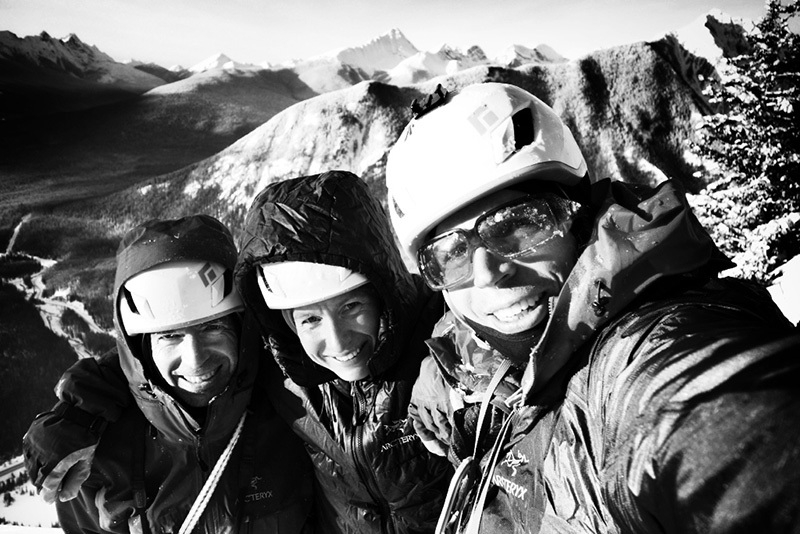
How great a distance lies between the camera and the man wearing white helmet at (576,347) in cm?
66

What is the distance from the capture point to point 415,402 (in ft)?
5.93

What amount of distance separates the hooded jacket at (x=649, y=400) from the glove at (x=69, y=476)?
190 cm

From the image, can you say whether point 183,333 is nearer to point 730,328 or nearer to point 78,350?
point 730,328

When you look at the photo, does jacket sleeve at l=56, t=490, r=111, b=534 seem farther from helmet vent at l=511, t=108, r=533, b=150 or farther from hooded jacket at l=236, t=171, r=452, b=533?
helmet vent at l=511, t=108, r=533, b=150

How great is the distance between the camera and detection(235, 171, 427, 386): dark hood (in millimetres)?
2070

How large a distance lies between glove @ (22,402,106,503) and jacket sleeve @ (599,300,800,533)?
238 cm

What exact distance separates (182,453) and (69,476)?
495 mm

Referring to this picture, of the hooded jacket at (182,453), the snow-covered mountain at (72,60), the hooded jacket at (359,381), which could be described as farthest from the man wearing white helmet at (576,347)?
the snow-covered mountain at (72,60)

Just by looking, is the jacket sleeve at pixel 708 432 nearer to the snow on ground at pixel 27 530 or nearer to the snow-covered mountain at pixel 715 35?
the snow on ground at pixel 27 530

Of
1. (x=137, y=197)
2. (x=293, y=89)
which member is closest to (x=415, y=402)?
(x=137, y=197)

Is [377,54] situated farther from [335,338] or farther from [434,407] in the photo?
[434,407]

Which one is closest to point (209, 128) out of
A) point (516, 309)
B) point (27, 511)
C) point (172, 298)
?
point (27, 511)

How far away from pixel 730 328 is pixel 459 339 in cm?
97

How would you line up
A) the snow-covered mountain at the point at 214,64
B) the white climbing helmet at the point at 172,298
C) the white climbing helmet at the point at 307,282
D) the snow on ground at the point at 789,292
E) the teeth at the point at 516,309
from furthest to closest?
the snow-covered mountain at the point at 214,64, the snow on ground at the point at 789,292, the white climbing helmet at the point at 172,298, the white climbing helmet at the point at 307,282, the teeth at the point at 516,309
